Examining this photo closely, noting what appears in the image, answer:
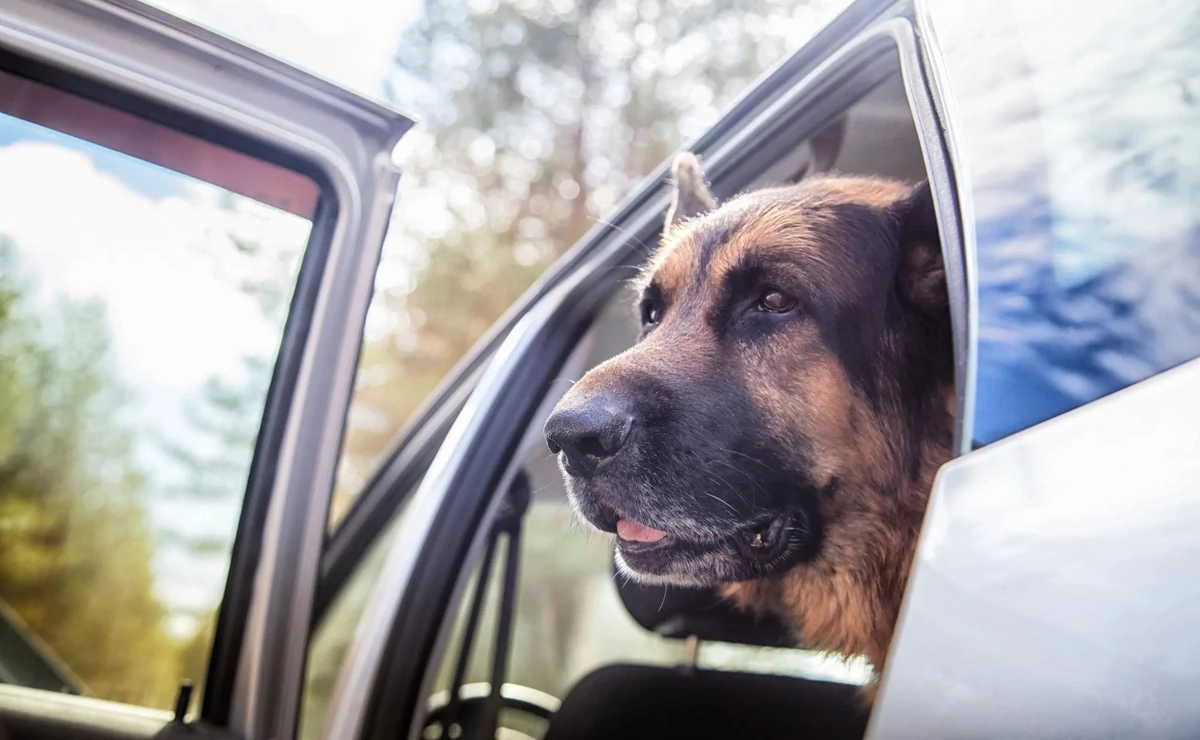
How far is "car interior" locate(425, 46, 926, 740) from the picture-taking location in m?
1.66

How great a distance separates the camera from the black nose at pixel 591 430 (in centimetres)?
165

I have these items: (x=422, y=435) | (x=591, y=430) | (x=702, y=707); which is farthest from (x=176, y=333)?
(x=702, y=707)

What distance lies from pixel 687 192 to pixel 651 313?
30cm

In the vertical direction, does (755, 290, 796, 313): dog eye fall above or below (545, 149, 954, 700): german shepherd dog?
above

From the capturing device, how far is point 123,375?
209 centimetres

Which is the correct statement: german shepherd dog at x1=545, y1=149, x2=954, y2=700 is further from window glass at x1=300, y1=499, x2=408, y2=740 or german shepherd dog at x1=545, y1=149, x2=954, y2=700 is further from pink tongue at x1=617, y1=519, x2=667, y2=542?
window glass at x1=300, y1=499, x2=408, y2=740

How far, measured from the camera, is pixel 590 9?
3.37 metres

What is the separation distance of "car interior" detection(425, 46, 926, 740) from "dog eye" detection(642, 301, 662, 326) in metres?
0.07

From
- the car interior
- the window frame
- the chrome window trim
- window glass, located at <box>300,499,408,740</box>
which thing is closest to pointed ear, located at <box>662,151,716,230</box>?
the window frame

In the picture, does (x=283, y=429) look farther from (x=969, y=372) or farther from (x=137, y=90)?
(x=969, y=372)

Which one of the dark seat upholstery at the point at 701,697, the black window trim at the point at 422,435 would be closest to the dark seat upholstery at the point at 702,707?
the dark seat upholstery at the point at 701,697

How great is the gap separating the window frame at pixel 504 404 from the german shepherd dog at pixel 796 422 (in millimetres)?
196

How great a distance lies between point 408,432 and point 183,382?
123 cm

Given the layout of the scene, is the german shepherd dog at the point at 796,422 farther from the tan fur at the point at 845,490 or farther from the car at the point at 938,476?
the car at the point at 938,476
